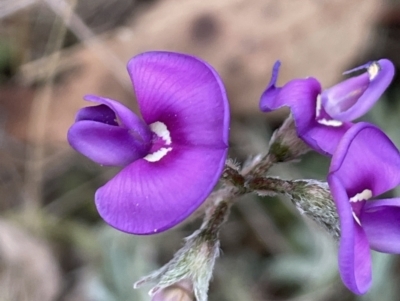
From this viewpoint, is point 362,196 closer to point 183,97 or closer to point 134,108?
point 183,97

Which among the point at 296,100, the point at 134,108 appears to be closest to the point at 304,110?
the point at 296,100

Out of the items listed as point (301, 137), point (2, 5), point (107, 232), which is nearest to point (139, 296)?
point (107, 232)

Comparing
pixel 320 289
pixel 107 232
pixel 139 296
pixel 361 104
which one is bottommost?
pixel 320 289

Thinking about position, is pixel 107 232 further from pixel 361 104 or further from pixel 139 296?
pixel 361 104

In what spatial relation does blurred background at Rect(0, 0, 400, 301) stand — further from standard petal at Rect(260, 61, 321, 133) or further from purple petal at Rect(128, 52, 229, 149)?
purple petal at Rect(128, 52, 229, 149)

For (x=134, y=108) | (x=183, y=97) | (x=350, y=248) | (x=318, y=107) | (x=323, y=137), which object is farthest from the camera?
(x=134, y=108)

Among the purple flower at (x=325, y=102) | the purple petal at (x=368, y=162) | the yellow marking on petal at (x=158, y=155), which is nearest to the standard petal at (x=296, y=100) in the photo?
the purple flower at (x=325, y=102)

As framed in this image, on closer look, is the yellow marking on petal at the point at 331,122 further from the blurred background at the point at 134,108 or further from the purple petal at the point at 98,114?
the blurred background at the point at 134,108
